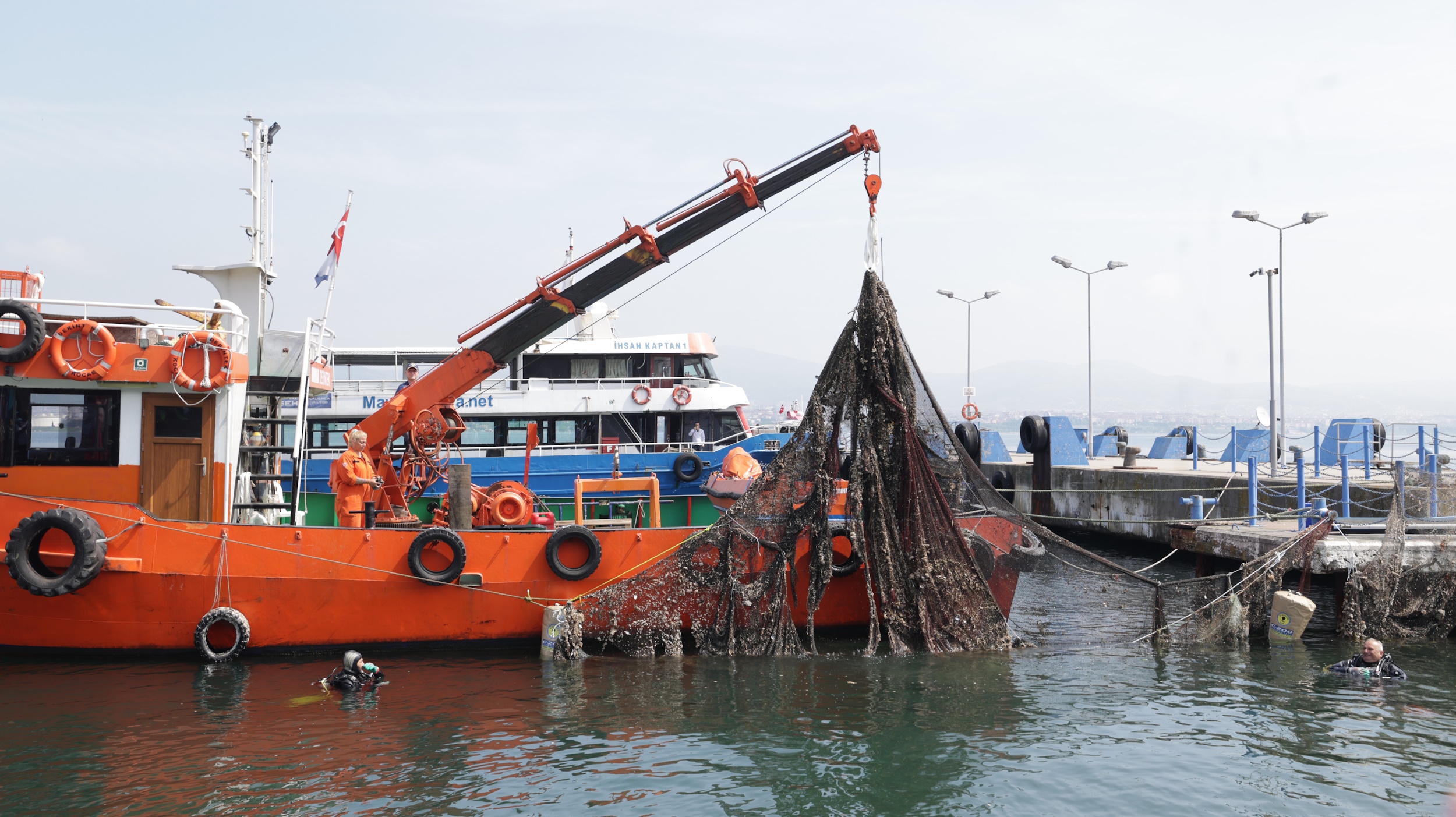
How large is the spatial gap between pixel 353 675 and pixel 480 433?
38.0 ft

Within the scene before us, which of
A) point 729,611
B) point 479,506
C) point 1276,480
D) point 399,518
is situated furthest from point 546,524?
point 1276,480

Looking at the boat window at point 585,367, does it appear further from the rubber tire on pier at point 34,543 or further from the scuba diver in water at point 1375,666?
the scuba diver in water at point 1375,666

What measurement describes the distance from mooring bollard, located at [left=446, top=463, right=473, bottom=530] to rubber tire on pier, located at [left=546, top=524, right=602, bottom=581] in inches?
46.5

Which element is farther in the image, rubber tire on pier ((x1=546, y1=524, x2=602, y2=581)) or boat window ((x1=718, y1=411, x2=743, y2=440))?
boat window ((x1=718, y1=411, x2=743, y2=440))

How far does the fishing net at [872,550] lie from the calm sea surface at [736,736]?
1.48 feet

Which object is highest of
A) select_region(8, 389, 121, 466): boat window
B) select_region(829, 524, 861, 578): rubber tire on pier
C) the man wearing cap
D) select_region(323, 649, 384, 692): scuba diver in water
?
the man wearing cap

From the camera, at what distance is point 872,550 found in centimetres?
1141

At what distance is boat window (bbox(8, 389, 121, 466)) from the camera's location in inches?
475

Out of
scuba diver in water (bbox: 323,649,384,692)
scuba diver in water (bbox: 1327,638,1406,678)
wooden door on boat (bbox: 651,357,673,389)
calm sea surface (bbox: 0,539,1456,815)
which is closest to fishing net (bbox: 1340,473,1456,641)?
calm sea surface (bbox: 0,539,1456,815)

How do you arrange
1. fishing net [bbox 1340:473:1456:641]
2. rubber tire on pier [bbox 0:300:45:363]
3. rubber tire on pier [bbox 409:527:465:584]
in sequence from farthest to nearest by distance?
fishing net [bbox 1340:473:1456:641] < rubber tire on pier [bbox 409:527:465:584] < rubber tire on pier [bbox 0:300:45:363]

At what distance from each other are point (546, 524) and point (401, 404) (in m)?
2.64

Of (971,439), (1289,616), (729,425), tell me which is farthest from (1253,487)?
(729,425)

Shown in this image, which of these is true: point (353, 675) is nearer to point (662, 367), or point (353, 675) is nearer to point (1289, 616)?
point (1289, 616)

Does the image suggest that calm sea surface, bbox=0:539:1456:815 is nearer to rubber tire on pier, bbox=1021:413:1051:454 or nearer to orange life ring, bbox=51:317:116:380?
orange life ring, bbox=51:317:116:380
